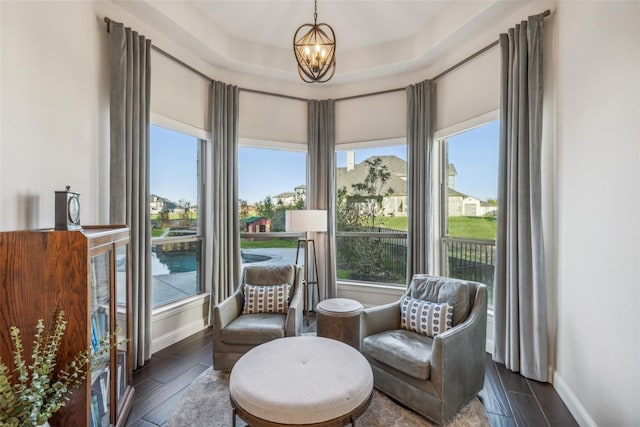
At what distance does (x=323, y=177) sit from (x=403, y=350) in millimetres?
2724

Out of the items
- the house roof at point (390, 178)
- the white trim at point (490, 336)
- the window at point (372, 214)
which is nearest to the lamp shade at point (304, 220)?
the window at point (372, 214)

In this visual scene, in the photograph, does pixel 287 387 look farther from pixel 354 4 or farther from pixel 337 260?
pixel 354 4

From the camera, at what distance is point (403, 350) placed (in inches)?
89.3

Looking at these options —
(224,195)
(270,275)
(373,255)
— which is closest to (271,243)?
(224,195)

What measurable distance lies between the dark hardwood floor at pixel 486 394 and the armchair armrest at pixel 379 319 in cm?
85

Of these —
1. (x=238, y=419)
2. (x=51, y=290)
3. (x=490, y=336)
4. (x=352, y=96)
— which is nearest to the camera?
(x=51, y=290)

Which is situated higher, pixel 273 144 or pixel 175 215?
pixel 273 144

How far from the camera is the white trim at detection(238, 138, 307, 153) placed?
4.22 m

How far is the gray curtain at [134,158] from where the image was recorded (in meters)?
2.75

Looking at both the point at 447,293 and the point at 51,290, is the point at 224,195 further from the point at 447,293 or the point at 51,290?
the point at 447,293

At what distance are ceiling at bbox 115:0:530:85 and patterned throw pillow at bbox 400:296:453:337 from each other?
2754mm

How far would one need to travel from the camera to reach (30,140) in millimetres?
2035

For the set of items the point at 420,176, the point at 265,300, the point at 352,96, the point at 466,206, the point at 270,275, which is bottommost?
the point at 265,300

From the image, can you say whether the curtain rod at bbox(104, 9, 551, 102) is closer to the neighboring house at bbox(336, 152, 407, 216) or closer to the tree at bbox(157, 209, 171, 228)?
the neighboring house at bbox(336, 152, 407, 216)
